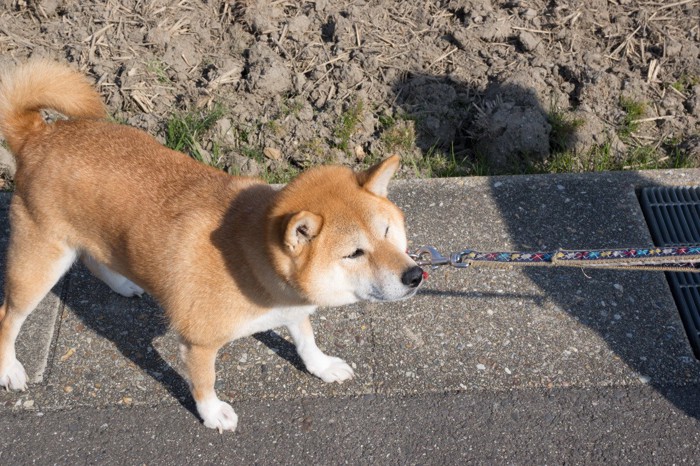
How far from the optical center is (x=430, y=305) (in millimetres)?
3785

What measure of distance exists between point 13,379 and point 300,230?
1878 millimetres

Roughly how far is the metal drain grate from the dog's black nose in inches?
71.7

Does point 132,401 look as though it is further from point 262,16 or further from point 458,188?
point 262,16

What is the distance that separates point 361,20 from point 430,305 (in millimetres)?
2442

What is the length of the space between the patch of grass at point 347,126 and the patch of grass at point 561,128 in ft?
4.31

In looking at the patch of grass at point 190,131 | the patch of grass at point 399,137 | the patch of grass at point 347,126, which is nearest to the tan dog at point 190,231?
the patch of grass at point 190,131

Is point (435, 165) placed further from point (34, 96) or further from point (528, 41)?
point (34, 96)

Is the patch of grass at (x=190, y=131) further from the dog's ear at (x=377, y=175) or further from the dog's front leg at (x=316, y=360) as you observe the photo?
the dog's ear at (x=377, y=175)

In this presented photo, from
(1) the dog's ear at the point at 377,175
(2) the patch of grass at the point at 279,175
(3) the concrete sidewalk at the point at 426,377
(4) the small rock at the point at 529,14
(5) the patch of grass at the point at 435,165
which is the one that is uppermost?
(1) the dog's ear at the point at 377,175

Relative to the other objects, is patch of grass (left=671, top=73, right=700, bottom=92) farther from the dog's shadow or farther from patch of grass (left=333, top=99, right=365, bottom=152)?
the dog's shadow

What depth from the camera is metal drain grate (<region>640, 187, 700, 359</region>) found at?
366 cm

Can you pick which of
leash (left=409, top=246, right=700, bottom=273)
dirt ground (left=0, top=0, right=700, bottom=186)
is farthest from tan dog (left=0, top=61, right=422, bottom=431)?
dirt ground (left=0, top=0, right=700, bottom=186)

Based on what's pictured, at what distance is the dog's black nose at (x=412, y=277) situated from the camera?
8.61 feet

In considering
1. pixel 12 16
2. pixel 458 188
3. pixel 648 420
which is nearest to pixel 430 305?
pixel 458 188
